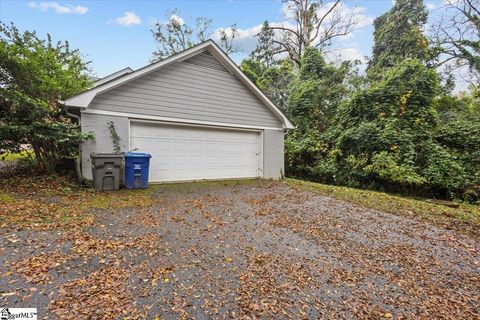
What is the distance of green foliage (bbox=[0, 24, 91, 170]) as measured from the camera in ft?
18.5

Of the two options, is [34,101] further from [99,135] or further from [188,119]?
[188,119]

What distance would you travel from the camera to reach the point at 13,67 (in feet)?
19.2

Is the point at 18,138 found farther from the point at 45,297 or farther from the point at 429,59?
the point at 429,59

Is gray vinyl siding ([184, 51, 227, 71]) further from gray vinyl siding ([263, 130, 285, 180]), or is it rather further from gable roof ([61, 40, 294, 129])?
gray vinyl siding ([263, 130, 285, 180])

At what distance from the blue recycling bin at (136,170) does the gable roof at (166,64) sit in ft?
5.65

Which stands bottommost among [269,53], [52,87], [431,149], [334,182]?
[334,182]

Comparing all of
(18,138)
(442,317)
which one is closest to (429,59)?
(442,317)

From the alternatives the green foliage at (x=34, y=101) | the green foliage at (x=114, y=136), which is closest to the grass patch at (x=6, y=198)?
the green foliage at (x=34, y=101)

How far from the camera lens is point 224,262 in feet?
9.49

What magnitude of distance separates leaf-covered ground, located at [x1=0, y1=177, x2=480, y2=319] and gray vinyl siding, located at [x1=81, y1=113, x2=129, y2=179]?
1.42 metres

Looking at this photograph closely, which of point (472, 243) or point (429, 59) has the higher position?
point (429, 59)

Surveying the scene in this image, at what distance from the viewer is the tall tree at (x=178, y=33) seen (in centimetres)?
2056

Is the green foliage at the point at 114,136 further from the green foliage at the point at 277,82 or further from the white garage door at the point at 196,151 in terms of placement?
the green foliage at the point at 277,82

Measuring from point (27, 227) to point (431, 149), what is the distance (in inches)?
431
